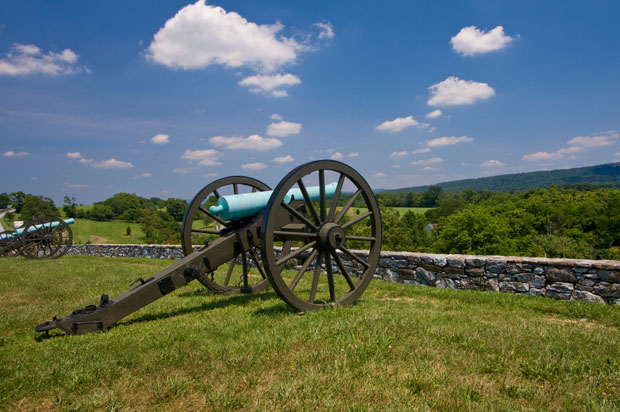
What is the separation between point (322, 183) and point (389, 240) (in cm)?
5394

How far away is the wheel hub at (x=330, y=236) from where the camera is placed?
4.96m

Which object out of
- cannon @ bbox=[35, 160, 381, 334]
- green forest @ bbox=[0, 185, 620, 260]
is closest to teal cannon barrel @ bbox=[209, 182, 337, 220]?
cannon @ bbox=[35, 160, 381, 334]

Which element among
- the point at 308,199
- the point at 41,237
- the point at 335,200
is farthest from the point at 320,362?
the point at 41,237

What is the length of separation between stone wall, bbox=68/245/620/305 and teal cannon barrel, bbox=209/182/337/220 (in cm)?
291

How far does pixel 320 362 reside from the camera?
3.18 metres

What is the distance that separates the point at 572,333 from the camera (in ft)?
13.4

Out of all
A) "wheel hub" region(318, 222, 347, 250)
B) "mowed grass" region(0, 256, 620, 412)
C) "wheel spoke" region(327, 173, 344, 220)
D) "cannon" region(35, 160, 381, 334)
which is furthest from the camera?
"wheel spoke" region(327, 173, 344, 220)

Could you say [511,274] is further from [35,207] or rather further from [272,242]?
[35,207]

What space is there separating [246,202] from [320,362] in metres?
2.76

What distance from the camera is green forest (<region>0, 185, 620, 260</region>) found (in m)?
37.8

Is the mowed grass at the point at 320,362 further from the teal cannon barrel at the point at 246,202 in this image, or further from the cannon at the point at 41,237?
the cannon at the point at 41,237

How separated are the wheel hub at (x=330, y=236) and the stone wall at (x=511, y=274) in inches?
126

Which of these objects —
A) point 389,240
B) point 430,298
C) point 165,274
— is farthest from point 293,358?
point 389,240

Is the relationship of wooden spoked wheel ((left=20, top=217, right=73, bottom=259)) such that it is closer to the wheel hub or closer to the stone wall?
the stone wall
